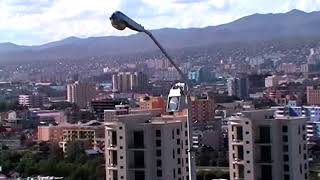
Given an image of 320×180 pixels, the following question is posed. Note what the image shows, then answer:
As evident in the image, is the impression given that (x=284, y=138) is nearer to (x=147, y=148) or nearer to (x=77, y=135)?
(x=147, y=148)

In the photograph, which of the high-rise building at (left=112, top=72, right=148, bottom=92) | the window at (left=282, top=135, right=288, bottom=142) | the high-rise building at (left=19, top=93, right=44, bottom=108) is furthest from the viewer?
the high-rise building at (left=112, top=72, right=148, bottom=92)

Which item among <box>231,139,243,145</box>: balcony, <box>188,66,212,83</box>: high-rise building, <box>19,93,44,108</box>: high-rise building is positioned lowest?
<box>19,93,44,108</box>: high-rise building

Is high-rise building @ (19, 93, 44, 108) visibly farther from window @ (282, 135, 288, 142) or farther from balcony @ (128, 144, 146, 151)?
window @ (282, 135, 288, 142)

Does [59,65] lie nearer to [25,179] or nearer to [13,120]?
[13,120]

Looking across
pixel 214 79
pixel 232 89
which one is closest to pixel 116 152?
pixel 232 89

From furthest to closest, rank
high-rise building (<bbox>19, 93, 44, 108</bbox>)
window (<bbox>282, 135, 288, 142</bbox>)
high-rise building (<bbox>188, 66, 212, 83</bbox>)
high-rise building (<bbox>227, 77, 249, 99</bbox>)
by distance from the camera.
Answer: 1. high-rise building (<bbox>188, 66, 212, 83</bbox>)
2. high-rise building (<bbox>227, 77, 249, 99</bbox>)
3. high-rise building (<bbox>19, 93, 44, 108</bbox>)
4. window (<bbox>282, 135, 288, 142</bbox>)

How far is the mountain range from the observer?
7353 cm

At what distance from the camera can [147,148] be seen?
705 cm

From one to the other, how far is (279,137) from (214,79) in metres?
40.7

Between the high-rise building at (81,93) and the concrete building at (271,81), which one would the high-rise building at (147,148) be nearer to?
the high-rise building at (81,93)

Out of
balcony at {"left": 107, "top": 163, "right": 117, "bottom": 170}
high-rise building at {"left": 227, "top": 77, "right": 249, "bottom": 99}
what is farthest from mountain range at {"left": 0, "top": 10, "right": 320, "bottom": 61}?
balcony at {"left": 107, "top": 163, "right": 117, "bottom": 170}

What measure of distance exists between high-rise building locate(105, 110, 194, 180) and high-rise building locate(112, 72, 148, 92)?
104 feet

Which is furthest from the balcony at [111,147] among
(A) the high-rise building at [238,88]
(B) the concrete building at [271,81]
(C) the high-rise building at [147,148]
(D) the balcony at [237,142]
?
(B) the concrete building at [271,81]

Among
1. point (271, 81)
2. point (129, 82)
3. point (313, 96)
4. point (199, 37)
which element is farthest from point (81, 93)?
point (199, 37)
